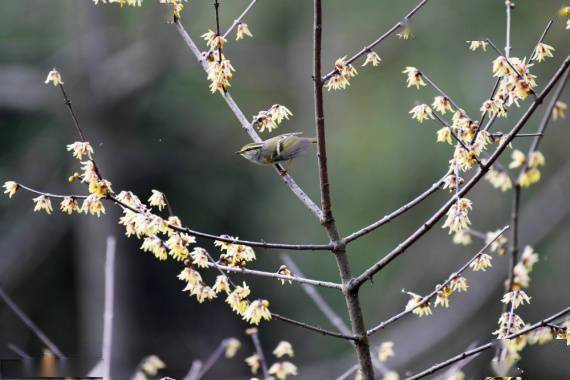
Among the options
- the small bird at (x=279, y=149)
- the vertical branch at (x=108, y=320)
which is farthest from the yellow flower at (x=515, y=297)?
the vertical branch at (x=108, y=320)

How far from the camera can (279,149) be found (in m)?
1.97

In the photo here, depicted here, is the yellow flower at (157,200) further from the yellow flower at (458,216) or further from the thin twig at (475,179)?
the yellow flower at (458,216)

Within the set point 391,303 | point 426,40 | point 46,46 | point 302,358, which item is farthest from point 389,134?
point 46,46

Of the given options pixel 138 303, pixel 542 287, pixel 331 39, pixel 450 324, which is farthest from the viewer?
pixel 331 39

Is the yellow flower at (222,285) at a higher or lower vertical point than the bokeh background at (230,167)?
lower

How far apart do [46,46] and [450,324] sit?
19.4ft

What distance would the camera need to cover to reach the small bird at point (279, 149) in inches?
77.5

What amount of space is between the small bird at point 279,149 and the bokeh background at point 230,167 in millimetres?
5644

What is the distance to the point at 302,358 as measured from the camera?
26.9ft

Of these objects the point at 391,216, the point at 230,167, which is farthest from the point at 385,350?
the point at 230,167

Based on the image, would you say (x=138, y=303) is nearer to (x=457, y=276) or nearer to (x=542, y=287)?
(x=542, y=287)

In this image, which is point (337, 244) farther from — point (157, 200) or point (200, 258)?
point (157, 200)

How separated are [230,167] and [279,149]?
6.96m

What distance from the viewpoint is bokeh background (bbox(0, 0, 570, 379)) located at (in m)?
7.99
